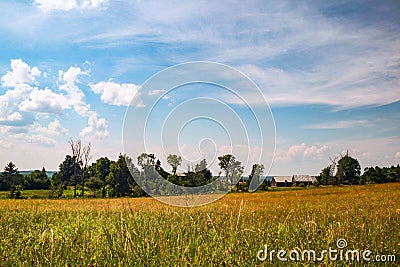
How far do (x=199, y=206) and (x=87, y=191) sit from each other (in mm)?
39236

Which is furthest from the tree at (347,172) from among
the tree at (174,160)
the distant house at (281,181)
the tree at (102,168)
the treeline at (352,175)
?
the tree at (174,160)

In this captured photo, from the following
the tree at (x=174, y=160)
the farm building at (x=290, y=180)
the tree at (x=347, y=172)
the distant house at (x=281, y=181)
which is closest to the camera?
the tree at (x=174, y=160)

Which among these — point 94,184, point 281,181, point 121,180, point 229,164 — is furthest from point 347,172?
point 229,164

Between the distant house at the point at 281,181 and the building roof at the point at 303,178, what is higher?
the building roof at the point at 303,178

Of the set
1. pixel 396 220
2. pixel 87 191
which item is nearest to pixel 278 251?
pixel 396 220

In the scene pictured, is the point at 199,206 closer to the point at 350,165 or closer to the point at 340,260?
the point at 340,260

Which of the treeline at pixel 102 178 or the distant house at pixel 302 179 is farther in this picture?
the distant house at pixel 302 179

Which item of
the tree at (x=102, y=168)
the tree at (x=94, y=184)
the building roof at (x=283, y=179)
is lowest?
the tree at (x=94, y=184)

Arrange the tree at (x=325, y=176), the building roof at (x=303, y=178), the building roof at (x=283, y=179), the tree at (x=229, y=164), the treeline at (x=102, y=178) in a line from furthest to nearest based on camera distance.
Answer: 1. the building roof at (x=283, y=179)
2. the building roof at (x=303, y=178)
3. the tree at (x=325, y=176)
4. the treeline at (x=102, y=178)
5. the tree at (x=229, y=164)

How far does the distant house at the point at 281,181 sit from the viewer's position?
3152 inches

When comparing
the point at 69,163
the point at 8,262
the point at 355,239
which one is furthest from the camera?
the point at 69,163

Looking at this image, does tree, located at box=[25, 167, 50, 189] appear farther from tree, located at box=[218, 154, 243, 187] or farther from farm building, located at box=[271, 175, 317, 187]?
farm building, located at box=[271, 175, 317, 187]

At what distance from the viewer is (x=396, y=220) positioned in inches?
308

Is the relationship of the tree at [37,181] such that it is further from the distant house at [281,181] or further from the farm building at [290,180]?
the distant house at [281,181]
